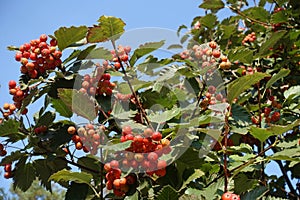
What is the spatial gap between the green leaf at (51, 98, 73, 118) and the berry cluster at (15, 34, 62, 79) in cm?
21

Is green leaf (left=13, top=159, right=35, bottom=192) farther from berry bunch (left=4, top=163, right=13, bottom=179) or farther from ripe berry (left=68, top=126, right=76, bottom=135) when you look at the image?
ripe berry (left=68, top=126, right=76, bottom=135)

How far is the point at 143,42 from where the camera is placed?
1.91 metres

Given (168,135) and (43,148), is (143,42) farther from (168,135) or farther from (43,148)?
(43,148)

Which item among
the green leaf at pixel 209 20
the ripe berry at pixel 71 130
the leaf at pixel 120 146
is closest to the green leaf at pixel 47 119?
the ripe berry at pixel 71 130

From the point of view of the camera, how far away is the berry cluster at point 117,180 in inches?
57.5

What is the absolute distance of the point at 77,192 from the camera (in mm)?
1686

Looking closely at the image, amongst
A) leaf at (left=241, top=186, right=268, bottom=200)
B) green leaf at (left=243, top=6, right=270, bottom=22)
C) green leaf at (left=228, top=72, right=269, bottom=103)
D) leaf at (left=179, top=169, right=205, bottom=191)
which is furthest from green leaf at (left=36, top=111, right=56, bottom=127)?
green leaf at (left=243, top=6, right=270, bottom=22)

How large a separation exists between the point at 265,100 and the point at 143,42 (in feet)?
4.26

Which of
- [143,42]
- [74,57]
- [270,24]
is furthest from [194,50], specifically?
[270,24]

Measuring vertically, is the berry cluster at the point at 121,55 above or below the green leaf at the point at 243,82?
above

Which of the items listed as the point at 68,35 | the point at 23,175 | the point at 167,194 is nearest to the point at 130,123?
the point at 167,194

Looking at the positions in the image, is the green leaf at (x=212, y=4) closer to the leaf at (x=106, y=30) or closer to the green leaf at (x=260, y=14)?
the green leaf at (x=260, y=14)

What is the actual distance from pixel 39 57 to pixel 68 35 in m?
0.19

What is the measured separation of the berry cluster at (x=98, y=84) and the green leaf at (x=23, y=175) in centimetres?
56
